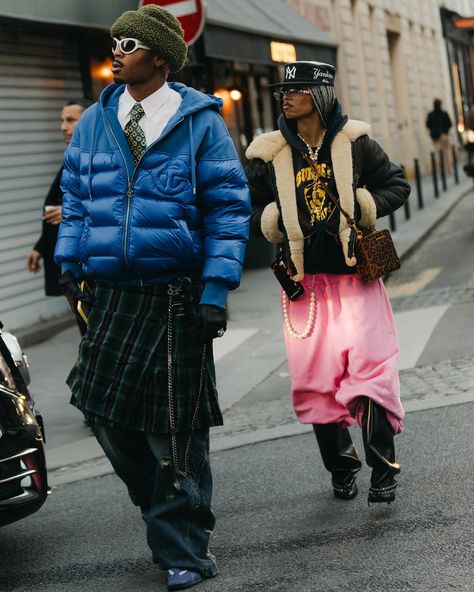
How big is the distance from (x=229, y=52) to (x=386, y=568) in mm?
10483

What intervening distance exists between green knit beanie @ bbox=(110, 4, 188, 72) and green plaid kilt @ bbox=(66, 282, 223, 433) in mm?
809

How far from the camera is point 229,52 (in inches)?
564

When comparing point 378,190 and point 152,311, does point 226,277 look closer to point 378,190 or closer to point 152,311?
point 152,311

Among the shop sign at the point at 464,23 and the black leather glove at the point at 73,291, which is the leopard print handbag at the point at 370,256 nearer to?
the black leather glove at the point at 73,291

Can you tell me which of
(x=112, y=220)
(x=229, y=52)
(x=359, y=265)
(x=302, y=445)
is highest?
(x=229, y=52)

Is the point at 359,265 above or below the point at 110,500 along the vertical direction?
above

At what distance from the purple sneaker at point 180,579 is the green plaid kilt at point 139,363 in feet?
1.57

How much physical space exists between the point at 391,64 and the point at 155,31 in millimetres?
32977

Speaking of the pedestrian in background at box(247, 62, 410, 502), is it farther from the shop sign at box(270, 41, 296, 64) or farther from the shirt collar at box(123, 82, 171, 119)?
the shop sign at box(270, 41, 296, 64)

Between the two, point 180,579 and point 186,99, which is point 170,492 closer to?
point 180,579

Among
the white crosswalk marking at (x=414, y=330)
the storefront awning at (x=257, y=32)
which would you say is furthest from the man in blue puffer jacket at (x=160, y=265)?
the storefront awning at (x=257, y=32)

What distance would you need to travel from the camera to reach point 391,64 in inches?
1448

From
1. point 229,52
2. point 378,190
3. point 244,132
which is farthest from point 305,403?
point 244,132

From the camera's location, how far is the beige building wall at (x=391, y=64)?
93.4 ft
